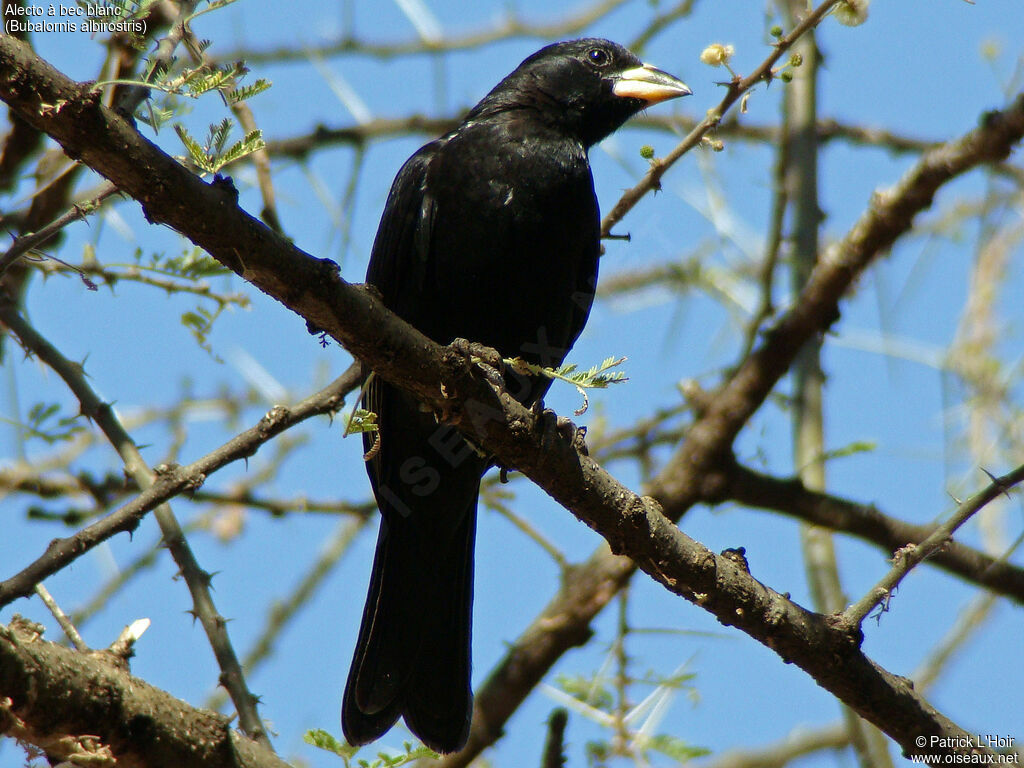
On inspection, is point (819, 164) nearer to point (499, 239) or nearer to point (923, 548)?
point (499, 239)

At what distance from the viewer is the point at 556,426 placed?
2.61 m

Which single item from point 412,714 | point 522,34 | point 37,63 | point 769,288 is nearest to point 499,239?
point 769,288

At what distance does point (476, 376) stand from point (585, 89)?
2.19m

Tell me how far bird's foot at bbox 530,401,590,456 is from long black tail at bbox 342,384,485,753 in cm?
88

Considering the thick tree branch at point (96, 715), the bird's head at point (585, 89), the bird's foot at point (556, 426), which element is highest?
the bird's head at point (585, 89)

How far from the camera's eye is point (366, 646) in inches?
141

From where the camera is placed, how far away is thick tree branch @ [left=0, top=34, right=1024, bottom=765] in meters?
1.88

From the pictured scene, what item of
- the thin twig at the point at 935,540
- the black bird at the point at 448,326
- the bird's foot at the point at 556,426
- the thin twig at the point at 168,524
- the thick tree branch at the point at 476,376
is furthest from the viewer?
the black bird at the point at 448,326

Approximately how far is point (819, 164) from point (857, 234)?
0.68 metres

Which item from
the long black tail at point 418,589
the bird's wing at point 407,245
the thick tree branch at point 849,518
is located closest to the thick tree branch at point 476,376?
the long black tail at point 418,589

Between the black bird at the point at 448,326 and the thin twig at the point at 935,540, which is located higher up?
the black bird at the point at 448,326

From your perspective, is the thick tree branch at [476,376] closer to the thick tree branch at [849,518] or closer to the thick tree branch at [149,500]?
the thick tree branch at [149,500]

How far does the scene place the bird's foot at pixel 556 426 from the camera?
258 centimetres

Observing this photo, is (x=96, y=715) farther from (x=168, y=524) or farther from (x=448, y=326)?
(x=448, y=326)
